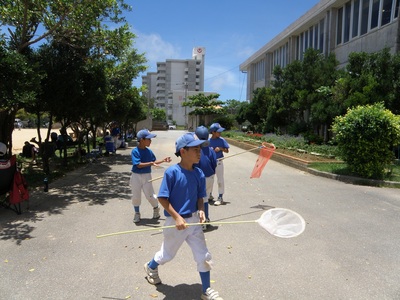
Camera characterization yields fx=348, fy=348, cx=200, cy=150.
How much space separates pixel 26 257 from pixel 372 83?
15.1 metres

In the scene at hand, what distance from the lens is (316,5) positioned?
1146 inches

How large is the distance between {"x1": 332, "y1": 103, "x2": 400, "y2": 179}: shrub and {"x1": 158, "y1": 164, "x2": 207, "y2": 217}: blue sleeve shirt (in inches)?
347

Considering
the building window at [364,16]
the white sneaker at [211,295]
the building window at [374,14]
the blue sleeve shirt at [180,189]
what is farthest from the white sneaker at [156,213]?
the building window at [364,16]

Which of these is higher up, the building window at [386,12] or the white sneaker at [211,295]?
the building window at [386,12]

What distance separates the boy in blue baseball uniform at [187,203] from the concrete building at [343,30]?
18.2m

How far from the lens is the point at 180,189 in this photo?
3.48 metres

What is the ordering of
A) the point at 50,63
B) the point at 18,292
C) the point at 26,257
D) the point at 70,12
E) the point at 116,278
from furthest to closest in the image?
the point at 50,63 < the point at 70,12 < the point at 26,257 < the point at 116,278 < the point at 18,292

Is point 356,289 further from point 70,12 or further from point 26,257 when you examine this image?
point 70,12

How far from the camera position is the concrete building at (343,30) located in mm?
20203

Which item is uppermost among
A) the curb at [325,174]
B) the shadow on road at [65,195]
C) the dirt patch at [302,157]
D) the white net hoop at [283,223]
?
the white net hoop at [283,223]

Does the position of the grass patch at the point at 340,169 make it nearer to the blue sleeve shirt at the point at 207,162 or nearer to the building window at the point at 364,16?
the blue sleeve shirt at the point at 207,162

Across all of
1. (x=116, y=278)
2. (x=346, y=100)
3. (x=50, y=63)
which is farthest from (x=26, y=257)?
(x=346, y=100)

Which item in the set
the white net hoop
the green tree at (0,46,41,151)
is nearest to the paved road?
the white net hoop

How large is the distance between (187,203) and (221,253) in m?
1.69
